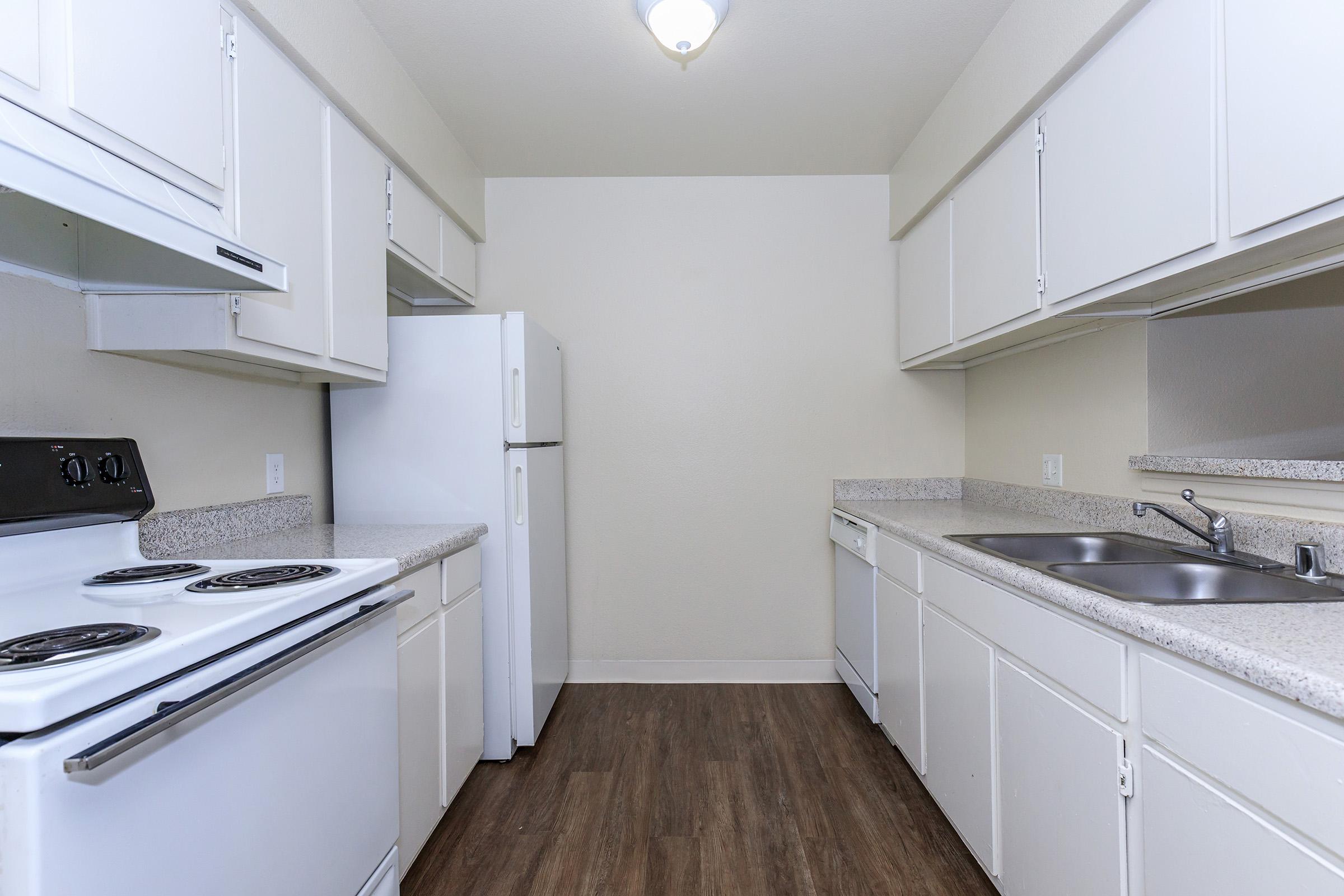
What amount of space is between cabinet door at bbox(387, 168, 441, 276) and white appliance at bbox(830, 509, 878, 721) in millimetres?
2054

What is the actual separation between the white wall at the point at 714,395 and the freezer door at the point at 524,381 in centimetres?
62

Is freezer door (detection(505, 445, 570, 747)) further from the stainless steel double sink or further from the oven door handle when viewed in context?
the stainless steel double sink

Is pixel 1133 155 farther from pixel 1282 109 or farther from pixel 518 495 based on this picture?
pixel 518 495

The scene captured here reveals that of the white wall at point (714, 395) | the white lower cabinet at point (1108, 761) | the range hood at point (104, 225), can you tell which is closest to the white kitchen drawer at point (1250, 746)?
the white lower cabinet at point (1108, 761)

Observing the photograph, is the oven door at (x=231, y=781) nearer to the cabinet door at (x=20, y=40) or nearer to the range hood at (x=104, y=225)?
the range hood at (x=104, y=225)

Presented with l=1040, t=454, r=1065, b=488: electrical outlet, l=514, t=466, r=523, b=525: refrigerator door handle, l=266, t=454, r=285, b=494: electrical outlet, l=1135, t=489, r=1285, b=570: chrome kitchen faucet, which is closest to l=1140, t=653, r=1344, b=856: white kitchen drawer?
l=1135, t=489, r=1285, b=570: chrome kitchen faucet

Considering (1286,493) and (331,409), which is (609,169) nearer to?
(331,409)

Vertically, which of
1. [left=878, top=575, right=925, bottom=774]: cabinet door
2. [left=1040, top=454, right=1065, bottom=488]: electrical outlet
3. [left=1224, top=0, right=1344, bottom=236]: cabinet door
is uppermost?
[left=1224, top=0, right=1344, bottom=236]: cabinet door

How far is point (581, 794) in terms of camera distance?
7.22ft

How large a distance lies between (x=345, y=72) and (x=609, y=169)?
1.44 m

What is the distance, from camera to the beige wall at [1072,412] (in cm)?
195

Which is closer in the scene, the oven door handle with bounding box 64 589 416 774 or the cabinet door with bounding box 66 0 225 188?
the oven door handle with bounding box 64 589 416 774

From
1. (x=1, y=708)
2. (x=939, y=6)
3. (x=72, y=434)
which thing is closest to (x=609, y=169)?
(x=939, y=6)

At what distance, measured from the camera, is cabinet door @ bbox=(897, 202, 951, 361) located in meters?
2.60
